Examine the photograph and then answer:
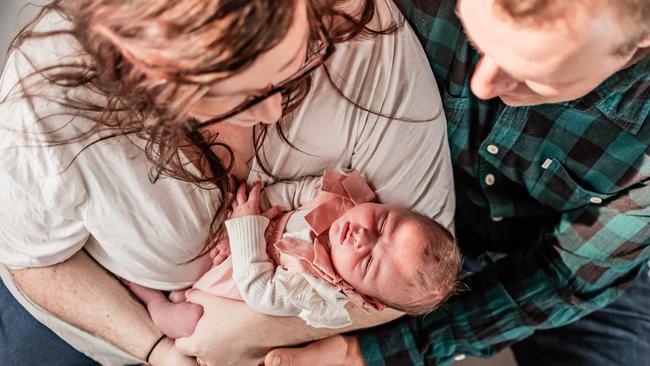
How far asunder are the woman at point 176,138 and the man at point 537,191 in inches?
4.3

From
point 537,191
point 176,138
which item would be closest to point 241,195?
point 176,138

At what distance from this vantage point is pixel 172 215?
98 centimetres

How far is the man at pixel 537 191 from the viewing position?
0.67m

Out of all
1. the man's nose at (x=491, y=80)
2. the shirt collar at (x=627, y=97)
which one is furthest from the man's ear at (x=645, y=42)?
the shirt collar at (x=627, y=97)

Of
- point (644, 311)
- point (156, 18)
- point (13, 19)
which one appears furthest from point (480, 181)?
point (13, 19)

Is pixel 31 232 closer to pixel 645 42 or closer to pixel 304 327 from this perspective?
pixel 304 327

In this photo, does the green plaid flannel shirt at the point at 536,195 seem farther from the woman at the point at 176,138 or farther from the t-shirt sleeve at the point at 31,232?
the t-shirt sleeve at the point at 31,232

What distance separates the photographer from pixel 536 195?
4.05ft

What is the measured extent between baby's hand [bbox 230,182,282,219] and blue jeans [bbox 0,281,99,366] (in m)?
0.42

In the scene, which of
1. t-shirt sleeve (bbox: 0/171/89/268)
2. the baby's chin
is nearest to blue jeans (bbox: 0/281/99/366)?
t-shirt sleeve (bbox: 0/171/89/268)

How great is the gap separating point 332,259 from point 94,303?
42 centimetres

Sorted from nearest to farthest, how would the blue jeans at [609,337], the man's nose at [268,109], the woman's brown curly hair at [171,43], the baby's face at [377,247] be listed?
the woman's brown curly hair at [171,43] → the man's nose at [268,109] → the baby's face at [377,247] → the blue jeans at [609,337]

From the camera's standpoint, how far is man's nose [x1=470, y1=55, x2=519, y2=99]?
72cm

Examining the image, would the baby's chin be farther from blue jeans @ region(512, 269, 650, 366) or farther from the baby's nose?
blue jeans @ region(512, 269, 650, 366)
